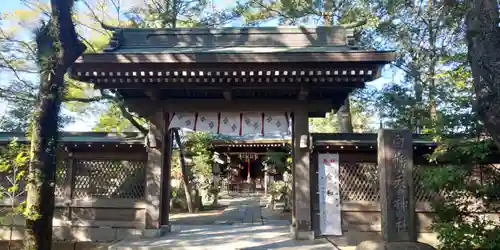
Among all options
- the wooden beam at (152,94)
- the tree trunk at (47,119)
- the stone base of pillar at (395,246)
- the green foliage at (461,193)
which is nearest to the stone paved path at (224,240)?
the stone base of pillar at (395,246)

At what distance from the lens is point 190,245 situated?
6730 millimetres

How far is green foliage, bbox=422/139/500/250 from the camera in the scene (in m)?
5.85

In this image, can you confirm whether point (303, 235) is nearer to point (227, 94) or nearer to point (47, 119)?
point (227, 94)

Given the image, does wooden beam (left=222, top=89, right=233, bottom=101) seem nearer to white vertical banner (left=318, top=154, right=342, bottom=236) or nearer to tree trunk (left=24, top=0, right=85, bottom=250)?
white vertical banner (left=318, top=154, right=342, bottom=236)

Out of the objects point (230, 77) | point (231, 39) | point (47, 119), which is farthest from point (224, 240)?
point (231, 39)

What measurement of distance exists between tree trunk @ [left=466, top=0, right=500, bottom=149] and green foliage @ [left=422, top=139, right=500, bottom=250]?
3.41ft

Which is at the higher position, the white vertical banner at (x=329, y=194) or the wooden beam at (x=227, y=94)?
the wooden beam at (x=227, y=94)

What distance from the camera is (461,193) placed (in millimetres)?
6512

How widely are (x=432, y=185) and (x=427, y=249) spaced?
1212 mm

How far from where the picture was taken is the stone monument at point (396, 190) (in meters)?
5.71

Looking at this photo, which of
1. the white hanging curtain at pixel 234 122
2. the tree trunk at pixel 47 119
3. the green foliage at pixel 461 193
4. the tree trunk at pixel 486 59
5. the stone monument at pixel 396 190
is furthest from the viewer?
the white hanging curtain at pixel 234 122

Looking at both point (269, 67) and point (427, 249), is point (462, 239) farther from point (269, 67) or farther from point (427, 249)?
point (269, 67)

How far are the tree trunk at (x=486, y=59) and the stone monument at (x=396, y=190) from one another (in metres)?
1.27

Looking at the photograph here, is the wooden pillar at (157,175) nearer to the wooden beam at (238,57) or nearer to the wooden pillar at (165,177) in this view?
the wooden pillar at (165,177)
